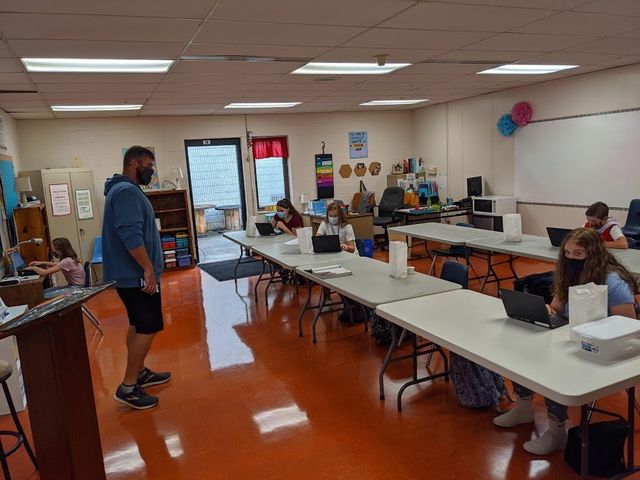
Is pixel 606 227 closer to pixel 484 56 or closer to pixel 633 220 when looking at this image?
pixel 484 56

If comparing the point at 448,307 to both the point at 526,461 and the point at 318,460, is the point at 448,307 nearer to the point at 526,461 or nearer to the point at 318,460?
the point at 526,461

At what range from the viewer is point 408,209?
27.6 ft

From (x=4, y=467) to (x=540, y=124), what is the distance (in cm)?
744

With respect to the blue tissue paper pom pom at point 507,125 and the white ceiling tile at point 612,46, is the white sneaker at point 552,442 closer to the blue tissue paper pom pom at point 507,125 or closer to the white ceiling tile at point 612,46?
the white ceiling tile at point 612,46

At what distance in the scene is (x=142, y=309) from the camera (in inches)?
130

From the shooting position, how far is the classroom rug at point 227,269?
24.5 ft

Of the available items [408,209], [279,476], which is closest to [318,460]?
[279,476]

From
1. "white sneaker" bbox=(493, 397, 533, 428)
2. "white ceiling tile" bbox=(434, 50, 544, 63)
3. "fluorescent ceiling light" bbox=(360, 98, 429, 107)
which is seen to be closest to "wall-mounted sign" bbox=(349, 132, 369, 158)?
"fluorescent ceiling light" bbox=(360, 98, 429, 107)

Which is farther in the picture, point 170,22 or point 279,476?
point 170,22

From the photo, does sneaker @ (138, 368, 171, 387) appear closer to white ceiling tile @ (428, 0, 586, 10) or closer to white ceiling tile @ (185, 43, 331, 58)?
white ceiling tile @ (185, 43, 331, 58)

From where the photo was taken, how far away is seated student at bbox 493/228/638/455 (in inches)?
99.7

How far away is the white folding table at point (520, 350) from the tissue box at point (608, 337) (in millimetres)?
41

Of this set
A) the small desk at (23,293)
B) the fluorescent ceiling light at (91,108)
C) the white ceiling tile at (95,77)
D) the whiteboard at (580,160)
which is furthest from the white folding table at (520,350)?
the fluorescent ceiling light at (91,108)

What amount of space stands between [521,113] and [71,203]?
6948mm
